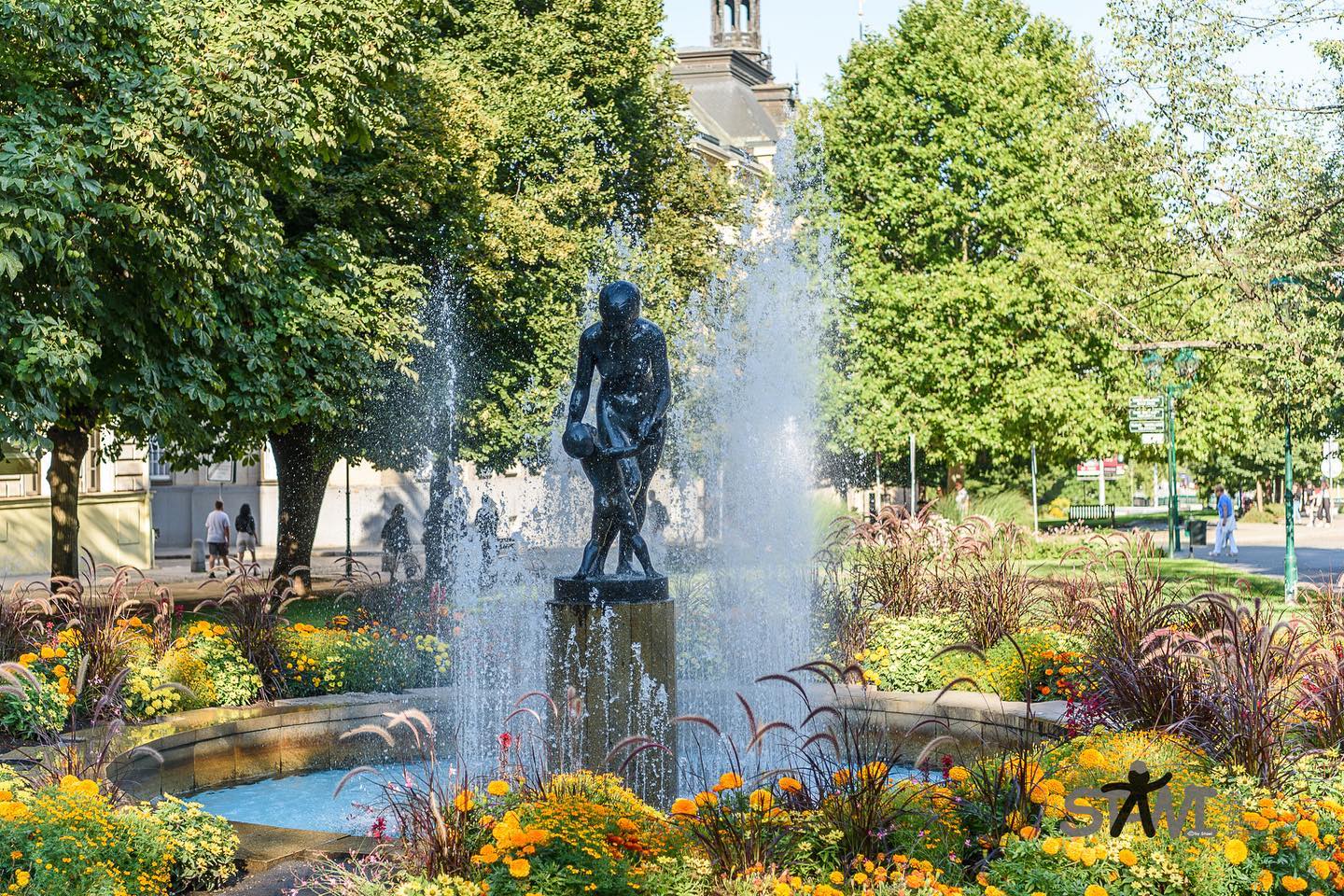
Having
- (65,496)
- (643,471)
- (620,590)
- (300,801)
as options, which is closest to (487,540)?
(65,496)

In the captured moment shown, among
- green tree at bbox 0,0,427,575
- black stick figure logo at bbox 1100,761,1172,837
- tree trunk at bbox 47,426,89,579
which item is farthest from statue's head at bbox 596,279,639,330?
tree trunk at bbox 47,426,89,579

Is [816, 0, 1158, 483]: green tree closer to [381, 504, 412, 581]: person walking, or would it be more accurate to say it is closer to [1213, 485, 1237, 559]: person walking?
[1213, 485, 1237, 559]: person walking

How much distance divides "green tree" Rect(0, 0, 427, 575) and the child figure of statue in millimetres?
5811

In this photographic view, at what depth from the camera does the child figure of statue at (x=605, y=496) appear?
882 centimetres

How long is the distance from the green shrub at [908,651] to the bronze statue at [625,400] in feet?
9.21

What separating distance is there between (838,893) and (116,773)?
13.9ft

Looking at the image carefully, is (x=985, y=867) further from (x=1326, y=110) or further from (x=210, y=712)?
(x=1326, y=110)

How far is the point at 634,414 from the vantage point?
9.05 m

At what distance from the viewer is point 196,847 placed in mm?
6434

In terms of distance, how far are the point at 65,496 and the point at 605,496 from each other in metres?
11.8

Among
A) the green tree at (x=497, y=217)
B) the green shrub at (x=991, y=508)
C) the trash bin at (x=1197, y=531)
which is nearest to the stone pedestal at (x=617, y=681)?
the green tree at (x=497, y=217)

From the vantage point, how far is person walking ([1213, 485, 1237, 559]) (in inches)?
1243

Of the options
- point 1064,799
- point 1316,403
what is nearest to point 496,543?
point 1316,403

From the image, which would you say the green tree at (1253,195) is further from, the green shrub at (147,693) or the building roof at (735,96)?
the building roof at (735,96)
